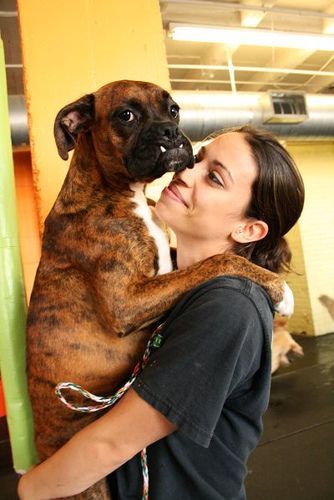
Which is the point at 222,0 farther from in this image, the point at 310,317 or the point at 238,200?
the point at 310,317

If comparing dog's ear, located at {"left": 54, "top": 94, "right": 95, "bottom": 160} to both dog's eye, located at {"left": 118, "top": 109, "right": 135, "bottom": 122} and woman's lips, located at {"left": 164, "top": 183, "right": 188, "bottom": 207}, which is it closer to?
dog's eye, located at {"left": 118, "top": 109, "right": 135, "bottom": 122}

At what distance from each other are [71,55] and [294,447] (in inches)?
155

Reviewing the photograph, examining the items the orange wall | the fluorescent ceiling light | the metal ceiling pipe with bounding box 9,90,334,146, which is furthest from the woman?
the orange wall

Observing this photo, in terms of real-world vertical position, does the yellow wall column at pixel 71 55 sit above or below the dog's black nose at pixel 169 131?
above

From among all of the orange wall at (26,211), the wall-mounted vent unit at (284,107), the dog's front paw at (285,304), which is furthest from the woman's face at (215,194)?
the orange wall at (26,211)

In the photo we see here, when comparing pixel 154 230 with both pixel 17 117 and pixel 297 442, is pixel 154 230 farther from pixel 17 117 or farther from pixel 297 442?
pixel 297 442

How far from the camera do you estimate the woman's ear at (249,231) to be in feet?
4.82

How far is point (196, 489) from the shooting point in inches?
43.9

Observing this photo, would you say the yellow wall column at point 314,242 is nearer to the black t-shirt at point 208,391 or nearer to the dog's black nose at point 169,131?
the dog's black nose at point 169,131

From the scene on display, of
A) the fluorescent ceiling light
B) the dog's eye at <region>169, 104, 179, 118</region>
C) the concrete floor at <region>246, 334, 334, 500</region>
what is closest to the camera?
the dog's eye at <region>169, 104, 179, 118</region>

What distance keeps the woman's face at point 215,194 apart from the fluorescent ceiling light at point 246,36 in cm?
333

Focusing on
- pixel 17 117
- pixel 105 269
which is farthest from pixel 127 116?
pixel 17 117

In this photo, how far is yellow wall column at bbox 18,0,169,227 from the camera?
1947mm

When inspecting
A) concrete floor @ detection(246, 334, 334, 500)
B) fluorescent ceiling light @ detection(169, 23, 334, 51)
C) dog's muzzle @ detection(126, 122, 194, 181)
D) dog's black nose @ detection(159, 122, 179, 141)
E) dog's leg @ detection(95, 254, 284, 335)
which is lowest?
concrete floor @ detection(246, 334, 334, 500)
